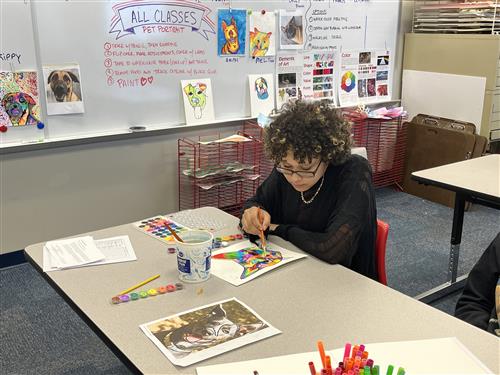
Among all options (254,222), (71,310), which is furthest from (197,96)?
(254,222)

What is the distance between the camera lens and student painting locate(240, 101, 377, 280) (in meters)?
1.57

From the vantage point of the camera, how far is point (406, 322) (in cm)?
121

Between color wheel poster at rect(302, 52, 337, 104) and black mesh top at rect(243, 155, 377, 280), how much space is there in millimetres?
2128

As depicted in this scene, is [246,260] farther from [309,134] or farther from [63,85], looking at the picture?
[63,85]

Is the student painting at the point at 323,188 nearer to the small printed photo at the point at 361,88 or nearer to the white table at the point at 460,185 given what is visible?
the white table at the point at 460,185

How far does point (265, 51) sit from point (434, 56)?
61.2 inches

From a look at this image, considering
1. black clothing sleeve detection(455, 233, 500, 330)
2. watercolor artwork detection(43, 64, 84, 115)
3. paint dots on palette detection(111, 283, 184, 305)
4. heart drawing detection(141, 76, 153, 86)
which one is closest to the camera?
paint dots on palette detection(111, 283, 184, 305)

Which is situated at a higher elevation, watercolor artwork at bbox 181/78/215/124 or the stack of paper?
watercolor artwork at bbox 181/78/215/124

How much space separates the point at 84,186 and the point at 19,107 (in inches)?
23.1

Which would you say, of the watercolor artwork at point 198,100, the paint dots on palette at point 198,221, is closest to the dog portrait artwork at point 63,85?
the watercolor artwork at point 198,100

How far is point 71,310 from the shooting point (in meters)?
2.57

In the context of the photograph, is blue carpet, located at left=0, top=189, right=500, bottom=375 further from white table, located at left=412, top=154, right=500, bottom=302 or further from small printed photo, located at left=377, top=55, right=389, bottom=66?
small printed photo, located at left=377, top=55, right=389, bottom=66

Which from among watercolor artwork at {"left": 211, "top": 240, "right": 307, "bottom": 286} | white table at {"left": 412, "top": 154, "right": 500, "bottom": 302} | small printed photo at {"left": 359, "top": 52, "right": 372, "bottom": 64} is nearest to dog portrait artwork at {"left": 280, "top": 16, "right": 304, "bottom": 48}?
small printed photo at {"left": 359, "top": 52, "right": 372, "bottom": 64}

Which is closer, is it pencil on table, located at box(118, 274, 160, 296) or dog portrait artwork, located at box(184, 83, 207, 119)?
pencil on table, located at box(118, 274, 160, 296)
